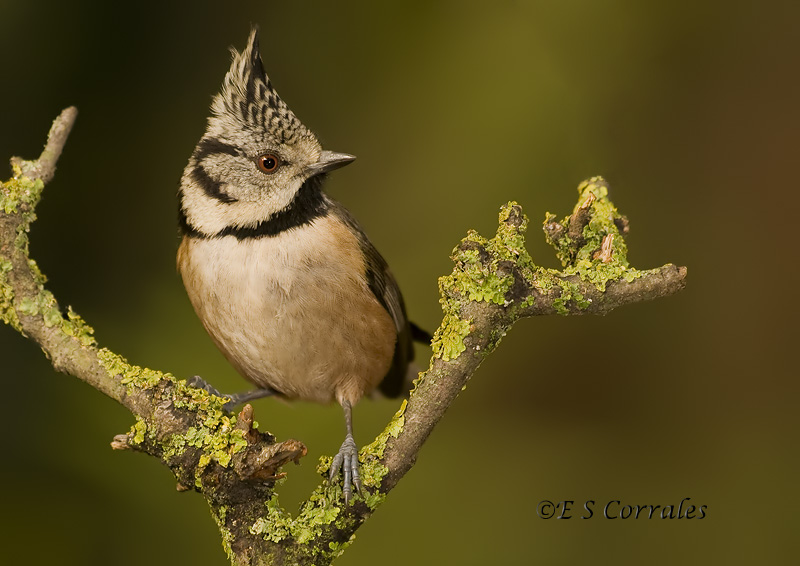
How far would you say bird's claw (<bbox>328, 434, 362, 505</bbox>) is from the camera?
2.42m

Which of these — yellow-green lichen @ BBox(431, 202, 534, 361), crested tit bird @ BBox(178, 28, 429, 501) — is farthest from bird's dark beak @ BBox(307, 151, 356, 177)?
yellow-green lichen @ BBox(431, 202, 534, 361)

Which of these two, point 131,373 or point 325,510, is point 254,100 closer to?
point 131,373

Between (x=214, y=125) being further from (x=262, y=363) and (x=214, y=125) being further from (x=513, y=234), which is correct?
(x=513, y=234)

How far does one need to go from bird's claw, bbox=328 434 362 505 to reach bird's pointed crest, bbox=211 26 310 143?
1035 mm

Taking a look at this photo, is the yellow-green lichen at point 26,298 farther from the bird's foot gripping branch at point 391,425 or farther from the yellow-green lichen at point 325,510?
the yellow-green lichen at point 325,510

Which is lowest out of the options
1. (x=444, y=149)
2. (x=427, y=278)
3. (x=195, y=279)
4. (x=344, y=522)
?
(x=344, y=522)

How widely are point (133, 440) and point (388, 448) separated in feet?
2.29

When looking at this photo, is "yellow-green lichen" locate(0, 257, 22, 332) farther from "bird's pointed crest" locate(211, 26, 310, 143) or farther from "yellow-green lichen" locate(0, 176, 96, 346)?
"bird's pointed crest" locate(211, 26, 310, 143)

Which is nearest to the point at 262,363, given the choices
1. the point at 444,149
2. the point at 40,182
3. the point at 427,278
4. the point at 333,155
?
the point at 333,155

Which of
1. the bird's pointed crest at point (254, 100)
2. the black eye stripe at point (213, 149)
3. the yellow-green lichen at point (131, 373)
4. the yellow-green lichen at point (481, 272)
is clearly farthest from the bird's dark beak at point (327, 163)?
the yellow-green lichen at point (131, 373)

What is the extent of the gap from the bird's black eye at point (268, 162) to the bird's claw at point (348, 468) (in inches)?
36.5

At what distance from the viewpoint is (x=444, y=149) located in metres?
4.46

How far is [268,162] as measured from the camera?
287cm

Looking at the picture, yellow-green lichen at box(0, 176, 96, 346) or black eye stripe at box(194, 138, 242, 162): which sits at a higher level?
black eye stripe at box(194, 138, 242, 162)
